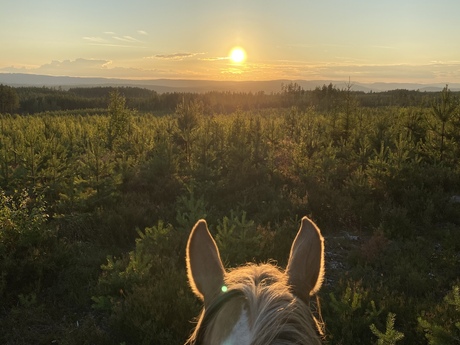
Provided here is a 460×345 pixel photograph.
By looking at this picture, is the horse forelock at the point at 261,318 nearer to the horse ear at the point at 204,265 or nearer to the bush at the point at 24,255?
the horse ear at the point at 204,265

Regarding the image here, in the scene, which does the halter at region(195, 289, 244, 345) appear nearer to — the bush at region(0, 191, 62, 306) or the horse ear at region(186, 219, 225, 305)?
the horse ear at region(186, 219, 225, 305)

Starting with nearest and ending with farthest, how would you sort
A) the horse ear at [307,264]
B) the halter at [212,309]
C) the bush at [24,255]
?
the halter at [212,309] → the horse ear at [307,264] → the bush at [24,255]

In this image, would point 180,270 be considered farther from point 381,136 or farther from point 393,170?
point 381,136

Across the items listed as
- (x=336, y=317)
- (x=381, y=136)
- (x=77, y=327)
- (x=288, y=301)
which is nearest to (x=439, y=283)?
(x=336, y=317)

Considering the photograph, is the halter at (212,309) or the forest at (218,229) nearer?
the halter at (212,309)

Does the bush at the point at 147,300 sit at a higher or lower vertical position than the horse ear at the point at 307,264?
lower

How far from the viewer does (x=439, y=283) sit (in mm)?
5582

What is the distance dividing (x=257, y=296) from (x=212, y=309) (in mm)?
214

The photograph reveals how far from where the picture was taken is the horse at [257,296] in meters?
1.02

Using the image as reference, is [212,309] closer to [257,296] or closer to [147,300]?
[257,296]

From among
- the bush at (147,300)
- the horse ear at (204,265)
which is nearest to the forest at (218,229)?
the bush at (147,300)

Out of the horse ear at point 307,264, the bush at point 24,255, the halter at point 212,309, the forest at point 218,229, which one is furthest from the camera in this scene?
the bush at point 24,255

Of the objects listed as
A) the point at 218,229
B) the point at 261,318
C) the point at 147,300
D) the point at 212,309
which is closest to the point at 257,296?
the point at 261,318

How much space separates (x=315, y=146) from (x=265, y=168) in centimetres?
163
